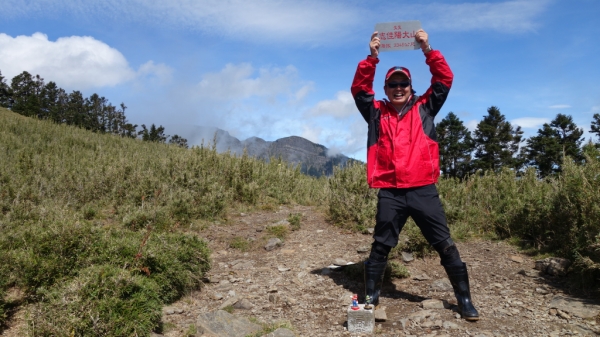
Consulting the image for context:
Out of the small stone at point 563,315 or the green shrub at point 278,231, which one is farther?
the green shrub at point 278,231

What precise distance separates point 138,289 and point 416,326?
230cm

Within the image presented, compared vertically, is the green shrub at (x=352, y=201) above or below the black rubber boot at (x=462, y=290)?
above

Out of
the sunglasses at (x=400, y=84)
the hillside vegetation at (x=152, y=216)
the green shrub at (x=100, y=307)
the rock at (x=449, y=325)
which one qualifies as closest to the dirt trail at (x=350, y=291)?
the rock at (x=449, y=325)

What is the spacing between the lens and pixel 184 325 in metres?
3.34

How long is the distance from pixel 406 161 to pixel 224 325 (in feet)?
6.92

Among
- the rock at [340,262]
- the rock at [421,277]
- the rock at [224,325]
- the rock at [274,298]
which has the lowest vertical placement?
the rock at [224,325]

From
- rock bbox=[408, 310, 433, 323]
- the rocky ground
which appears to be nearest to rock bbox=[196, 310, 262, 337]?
the rocky ground

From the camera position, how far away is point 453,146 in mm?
27516

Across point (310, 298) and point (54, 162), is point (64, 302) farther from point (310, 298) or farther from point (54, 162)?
point (54, 162)

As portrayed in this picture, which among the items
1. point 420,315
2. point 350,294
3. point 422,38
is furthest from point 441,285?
point 422,38

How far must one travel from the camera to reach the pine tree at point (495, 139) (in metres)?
28.8

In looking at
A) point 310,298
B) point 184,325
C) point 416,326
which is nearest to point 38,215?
point 184,325

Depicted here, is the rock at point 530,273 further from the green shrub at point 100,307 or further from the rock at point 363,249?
the green shrub at point 100,307

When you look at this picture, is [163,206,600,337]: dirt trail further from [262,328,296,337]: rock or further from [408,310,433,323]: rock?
[262,328,296,337]: rock
